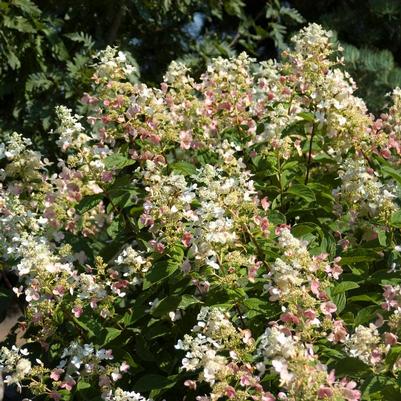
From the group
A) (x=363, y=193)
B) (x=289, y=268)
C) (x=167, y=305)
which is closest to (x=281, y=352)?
(x=289, y=268)

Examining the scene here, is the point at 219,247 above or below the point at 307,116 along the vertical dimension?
below

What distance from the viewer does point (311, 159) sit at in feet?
8.30

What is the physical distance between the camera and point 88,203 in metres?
2.28

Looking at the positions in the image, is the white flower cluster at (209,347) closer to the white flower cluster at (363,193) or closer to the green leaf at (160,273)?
the green leaf at (160,273)

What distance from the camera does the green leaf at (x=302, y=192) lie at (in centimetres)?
230

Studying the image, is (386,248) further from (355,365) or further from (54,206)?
(54,206)

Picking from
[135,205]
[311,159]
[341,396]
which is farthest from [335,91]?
[341,396]

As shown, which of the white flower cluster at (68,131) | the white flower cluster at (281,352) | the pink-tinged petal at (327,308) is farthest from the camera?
the white flower cluster at (68,131)

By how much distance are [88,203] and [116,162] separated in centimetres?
14

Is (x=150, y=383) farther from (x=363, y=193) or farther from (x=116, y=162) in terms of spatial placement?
(x=363, y=193)

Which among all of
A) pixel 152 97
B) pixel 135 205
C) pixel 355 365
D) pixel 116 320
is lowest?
pixel 116 320

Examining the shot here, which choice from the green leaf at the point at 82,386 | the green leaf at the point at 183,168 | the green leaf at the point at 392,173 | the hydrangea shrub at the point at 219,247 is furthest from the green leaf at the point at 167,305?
the green leaf at the point at 392,173

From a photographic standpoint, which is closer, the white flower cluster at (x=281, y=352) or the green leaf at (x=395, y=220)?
the white flower cluster at (x=281, y=352)

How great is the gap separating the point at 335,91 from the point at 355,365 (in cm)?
91
